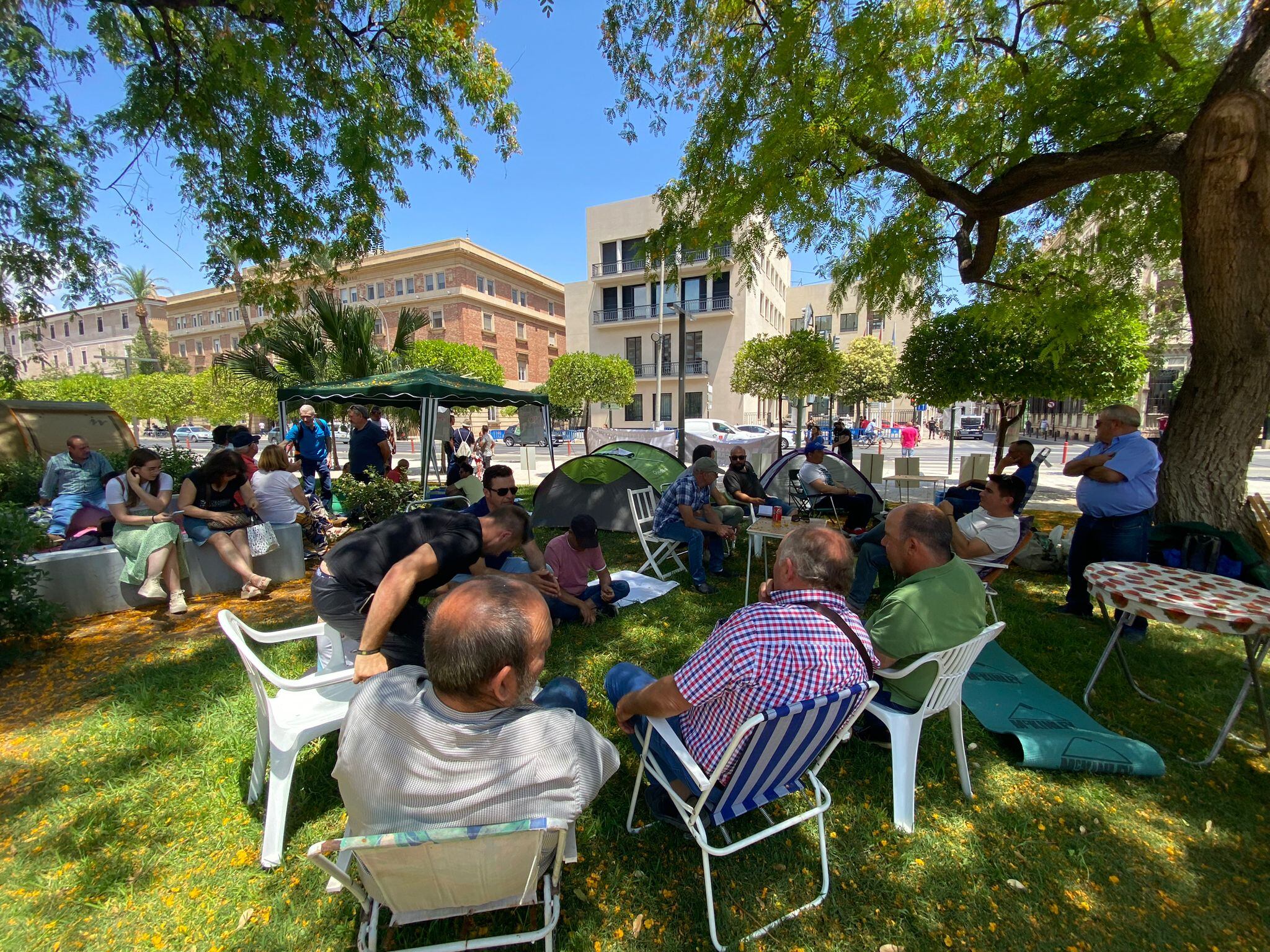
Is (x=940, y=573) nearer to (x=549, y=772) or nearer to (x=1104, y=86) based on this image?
(x=549, y=772)

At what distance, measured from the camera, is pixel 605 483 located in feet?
23.1

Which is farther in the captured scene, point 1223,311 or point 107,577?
point 107,577

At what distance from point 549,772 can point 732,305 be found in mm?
31152

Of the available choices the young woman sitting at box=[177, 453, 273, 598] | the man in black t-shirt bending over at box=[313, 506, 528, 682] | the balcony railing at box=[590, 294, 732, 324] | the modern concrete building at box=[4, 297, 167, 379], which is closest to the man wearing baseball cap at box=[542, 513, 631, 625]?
the man in black t-shirt bending over at box=[313, 506, 528, 682]

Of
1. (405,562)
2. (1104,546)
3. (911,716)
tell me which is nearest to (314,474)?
(405,562)

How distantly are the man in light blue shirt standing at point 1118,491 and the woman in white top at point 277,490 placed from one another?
687 cm

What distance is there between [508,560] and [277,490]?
2951mm

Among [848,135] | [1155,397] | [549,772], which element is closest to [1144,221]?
[848,135]

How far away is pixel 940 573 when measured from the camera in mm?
2195

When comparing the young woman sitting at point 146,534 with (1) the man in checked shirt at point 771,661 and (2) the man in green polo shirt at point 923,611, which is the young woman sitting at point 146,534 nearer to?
(1) the man in checked shirt at point 771,661

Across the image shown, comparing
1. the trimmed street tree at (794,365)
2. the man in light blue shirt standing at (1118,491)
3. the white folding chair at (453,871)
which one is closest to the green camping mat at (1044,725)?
the man in light blue shirt standing at (1118,491)

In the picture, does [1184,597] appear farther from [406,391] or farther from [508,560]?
[406,391]

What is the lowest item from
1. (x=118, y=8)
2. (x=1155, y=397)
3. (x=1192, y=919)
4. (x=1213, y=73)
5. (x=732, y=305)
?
(x=1192, y=919)

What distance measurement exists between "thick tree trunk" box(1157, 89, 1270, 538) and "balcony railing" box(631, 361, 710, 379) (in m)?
27.1
